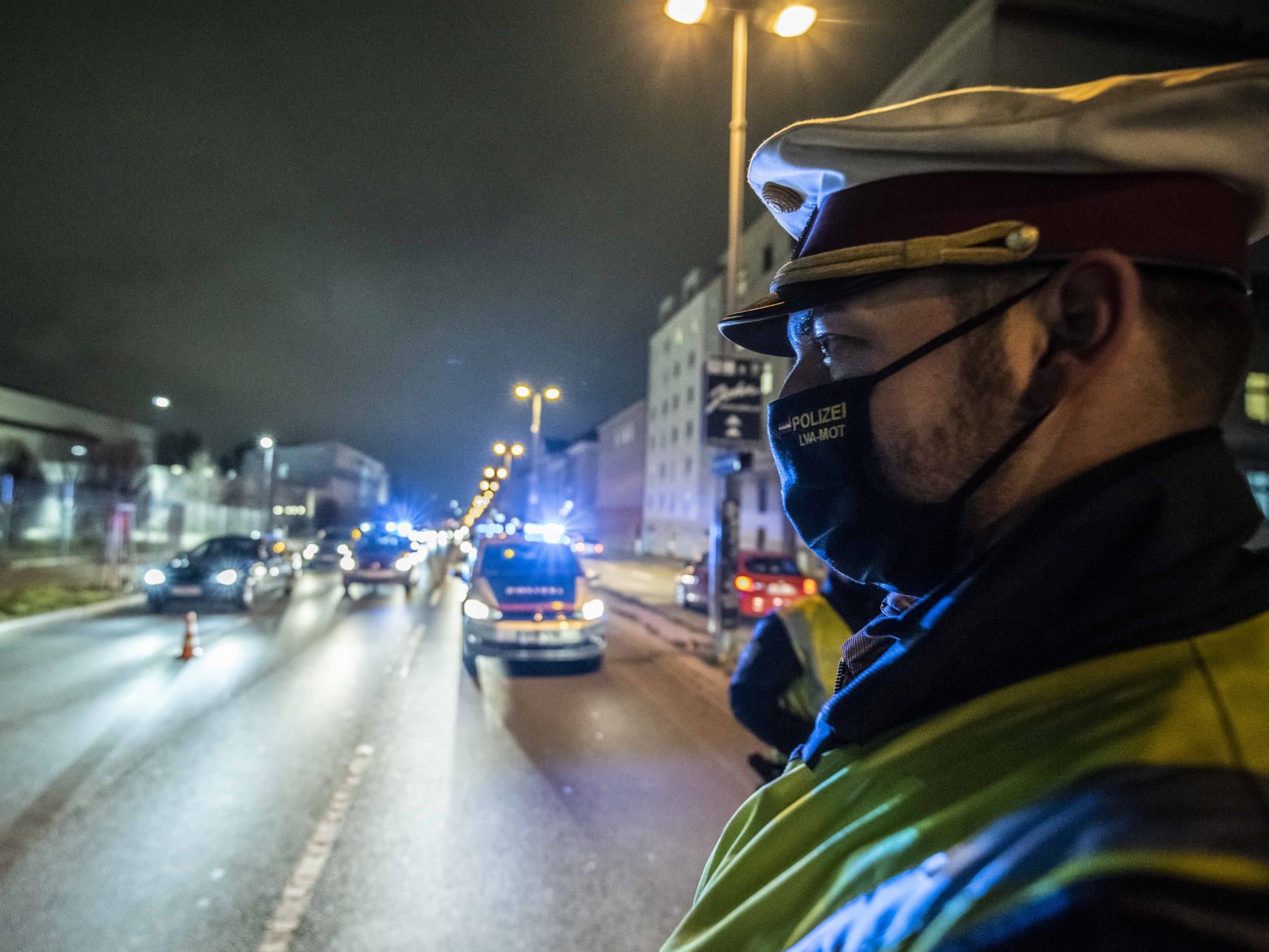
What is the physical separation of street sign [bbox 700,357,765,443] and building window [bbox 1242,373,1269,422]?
64.9 ft

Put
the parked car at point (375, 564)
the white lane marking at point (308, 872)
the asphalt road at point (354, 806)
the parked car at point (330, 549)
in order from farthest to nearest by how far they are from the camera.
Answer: the parked car at point (330, 549) → the parked car at point (375, 564) → the asphalt road at point (354, 806) → the white lane marking at point (308, 872)

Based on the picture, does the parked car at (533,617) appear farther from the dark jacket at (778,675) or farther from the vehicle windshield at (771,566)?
the dark jacket at (778,675)

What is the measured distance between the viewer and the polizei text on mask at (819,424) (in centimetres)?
122

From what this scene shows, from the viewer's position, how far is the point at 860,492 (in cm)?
121

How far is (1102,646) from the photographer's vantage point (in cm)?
79

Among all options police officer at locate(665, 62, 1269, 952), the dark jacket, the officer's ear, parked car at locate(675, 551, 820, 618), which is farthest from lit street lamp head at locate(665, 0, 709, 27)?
parked car at locate(675, 551, 820, 618)

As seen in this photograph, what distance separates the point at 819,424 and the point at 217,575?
19877 mm

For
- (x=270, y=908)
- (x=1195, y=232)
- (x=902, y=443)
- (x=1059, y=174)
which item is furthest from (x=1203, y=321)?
(x=270, y=908)

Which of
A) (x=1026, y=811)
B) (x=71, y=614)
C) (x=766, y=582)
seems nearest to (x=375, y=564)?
(x=71, y=614)

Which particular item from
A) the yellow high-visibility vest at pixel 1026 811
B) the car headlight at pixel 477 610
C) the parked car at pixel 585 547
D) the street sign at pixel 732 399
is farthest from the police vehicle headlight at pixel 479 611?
the parked car at pixel 585 547

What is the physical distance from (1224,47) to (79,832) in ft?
97.6

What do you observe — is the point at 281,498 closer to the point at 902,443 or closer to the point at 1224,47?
the point at 1224,47

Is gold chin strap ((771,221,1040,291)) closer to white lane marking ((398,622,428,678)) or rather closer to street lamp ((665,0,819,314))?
street lamp ((665,0,819,314))

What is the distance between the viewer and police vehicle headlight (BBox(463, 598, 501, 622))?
35.7 feet
